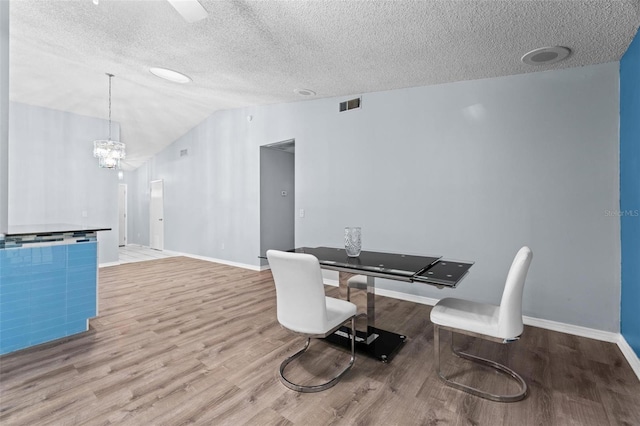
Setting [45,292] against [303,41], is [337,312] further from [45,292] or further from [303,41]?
[45,292]

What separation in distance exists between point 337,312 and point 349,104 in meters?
3.19

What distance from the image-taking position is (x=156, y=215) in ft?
27.3

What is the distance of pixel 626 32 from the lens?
2283mm

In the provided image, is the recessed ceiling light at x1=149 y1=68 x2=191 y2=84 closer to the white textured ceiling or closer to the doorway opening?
the white textured ceiling

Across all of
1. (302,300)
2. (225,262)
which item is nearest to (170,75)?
(225,262)

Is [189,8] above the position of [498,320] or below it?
above

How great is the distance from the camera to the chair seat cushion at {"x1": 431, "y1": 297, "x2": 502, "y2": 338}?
6.12ft

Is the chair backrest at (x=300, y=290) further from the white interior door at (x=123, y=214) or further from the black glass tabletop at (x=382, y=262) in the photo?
the white interior door at (x=123, y=214)

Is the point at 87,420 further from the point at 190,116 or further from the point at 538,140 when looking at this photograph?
the point at 190,116

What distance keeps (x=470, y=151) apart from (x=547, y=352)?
2.12 metres

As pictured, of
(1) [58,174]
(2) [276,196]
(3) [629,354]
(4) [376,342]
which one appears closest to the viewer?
(3) [629,354]

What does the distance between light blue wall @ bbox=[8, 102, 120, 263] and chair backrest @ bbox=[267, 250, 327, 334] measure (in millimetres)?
5545

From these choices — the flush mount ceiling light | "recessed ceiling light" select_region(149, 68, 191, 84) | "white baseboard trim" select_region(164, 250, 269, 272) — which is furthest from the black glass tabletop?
"recessed ceiling light" select_region(149, 68, 191, 84)

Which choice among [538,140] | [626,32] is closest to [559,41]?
[626,32]
